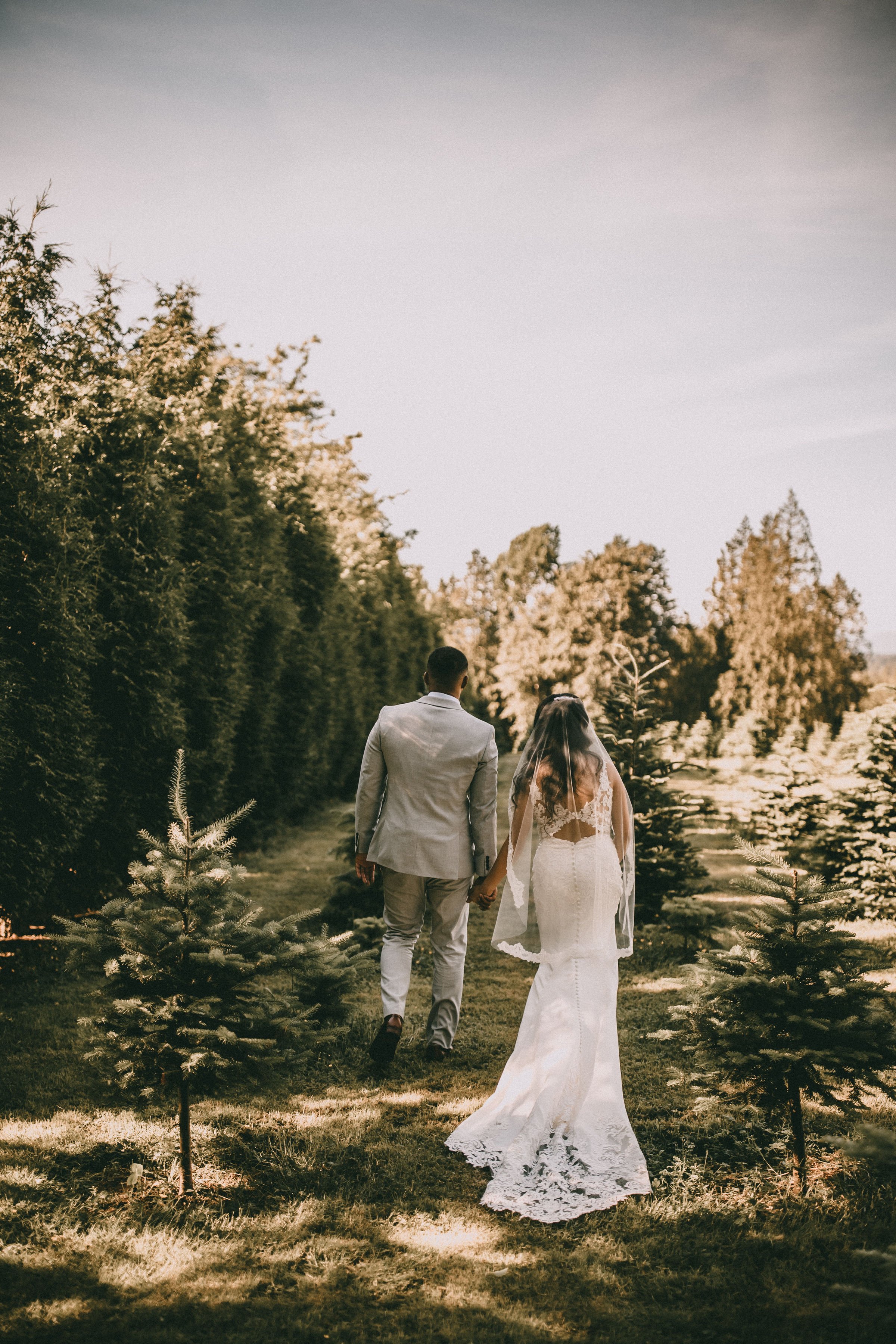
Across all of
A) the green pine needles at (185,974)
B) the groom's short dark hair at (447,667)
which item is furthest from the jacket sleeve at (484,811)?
the green pine needles at (185,974)

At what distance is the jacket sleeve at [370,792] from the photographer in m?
4.61

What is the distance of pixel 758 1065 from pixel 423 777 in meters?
2.16

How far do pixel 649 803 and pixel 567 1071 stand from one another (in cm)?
411

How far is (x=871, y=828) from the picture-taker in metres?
7.77

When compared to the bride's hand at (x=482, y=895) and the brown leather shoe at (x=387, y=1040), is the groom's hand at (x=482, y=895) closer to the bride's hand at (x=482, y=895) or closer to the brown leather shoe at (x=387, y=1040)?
the bride's hand at (x=482, y=895)

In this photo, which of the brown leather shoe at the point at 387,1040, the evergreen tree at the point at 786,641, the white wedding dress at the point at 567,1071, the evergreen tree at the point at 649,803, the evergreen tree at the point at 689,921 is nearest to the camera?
the white wedding dress at the point at 567,1071

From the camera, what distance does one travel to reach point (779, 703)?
28.4 m

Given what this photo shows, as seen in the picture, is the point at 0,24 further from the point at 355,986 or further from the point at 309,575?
the point at 309,575

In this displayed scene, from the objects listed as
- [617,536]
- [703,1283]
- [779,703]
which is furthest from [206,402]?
[779,703]

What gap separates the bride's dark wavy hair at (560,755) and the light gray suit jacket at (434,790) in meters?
0.34

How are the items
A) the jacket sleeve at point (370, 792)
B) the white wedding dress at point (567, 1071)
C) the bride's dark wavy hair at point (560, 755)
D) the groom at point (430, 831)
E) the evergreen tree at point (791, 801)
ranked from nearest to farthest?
1. the white wedding dress at point (567, 1071)
2. the bride's dark wavy hair at point (560, 755)
3. the groom at point (430, 831)
4. the jacket sleeve at point (370, 792)
5. the evergreen tree at point (791, 801)

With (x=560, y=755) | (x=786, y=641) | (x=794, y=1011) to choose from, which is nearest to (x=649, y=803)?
(x=560, y=755)

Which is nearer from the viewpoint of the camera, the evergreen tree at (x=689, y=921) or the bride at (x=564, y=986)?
the bride at (x=564, y=986)

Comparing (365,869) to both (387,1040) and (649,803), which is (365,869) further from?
(649,803)
